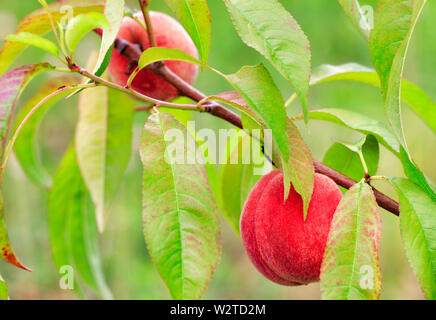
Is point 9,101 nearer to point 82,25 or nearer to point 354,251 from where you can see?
point 82,25

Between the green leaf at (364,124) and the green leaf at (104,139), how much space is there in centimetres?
23

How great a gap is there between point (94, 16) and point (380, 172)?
1660 millimetres

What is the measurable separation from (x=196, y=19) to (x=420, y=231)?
0.68 ft

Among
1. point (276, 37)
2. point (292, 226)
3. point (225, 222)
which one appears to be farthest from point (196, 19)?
point (225, 222)

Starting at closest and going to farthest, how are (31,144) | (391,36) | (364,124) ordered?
(391,36) < (364,124) < (31,144)

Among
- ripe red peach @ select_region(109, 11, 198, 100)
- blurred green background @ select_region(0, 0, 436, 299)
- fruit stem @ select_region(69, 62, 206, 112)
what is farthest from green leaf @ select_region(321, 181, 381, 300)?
blurred green background @ select_region(0, 0, 436, 299)

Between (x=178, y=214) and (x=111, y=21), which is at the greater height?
(x=111, y=21)

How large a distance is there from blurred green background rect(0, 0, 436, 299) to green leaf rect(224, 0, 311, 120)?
4.87 feet

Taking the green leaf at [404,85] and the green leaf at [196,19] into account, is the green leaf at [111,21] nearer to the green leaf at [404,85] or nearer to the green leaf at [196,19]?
the green leaf at [196,19]

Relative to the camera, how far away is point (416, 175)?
36 cm

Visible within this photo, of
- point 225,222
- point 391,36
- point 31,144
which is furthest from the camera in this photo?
point 225,222

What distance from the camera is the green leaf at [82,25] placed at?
1.01ft

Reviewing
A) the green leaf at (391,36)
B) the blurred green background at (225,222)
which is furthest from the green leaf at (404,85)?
the blurred green background at (225,222)
